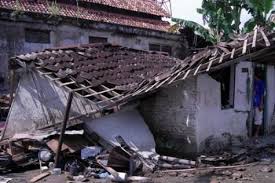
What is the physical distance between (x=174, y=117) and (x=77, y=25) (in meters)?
8.78

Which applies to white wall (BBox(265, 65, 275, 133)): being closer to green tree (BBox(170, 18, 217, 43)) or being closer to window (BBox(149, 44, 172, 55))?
green tree (BBox(170, 18, 217, 43))

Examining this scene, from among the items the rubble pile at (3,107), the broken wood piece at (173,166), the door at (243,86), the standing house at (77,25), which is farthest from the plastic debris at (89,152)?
the standing house at (77,25)

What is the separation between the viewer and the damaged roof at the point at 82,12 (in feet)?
52.1

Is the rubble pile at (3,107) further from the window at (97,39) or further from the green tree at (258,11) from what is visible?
the green tree at (258,11)

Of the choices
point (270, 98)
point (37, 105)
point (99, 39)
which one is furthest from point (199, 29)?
Answer: point (37, 105)

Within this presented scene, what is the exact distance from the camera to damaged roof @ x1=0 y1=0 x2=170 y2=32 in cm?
1589

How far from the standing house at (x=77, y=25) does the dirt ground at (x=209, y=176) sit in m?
7.51

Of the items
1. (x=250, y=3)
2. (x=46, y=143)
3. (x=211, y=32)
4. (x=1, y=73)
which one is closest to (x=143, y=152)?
(x=46, y=143)

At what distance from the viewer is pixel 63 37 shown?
16.6 m

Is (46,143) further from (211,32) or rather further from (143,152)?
(211,32)

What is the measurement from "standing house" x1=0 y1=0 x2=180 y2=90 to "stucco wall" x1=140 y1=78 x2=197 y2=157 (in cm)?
705

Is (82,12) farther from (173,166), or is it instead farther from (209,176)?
(209,176)

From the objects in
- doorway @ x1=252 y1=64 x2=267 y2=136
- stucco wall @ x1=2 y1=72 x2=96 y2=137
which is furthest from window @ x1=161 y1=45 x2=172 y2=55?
stucco wall @ x1=2 y1=72 x2=96 y2=137

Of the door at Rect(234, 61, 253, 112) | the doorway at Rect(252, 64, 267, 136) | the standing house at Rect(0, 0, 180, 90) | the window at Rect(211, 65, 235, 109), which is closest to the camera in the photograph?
the window at Rect(211, 65, 235, 109)
